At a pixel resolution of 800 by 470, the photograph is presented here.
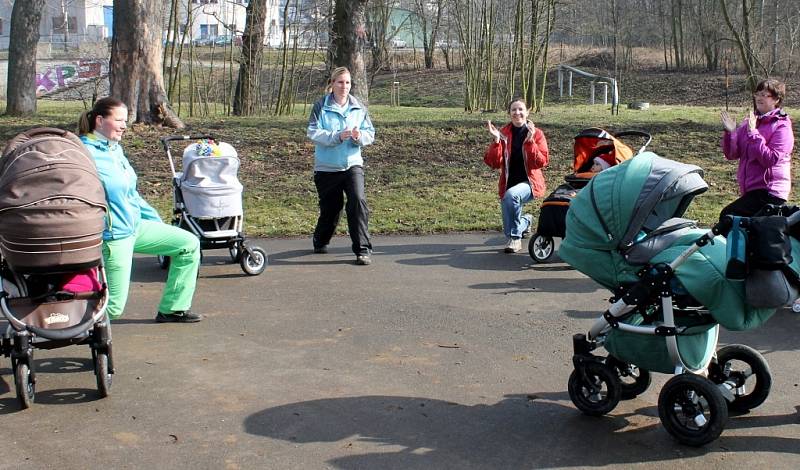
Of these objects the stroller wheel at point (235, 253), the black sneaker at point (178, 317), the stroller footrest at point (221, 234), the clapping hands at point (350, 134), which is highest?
the clapping hands at point (350, 134)

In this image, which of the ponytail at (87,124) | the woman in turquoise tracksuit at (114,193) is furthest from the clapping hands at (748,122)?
the ponytail at (87,124)

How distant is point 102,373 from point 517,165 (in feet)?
20.6

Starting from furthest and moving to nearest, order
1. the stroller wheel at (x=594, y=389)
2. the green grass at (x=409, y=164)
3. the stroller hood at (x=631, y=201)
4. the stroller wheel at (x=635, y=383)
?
1. the green grass at (x=409, y=164)
2. the stroller wheel at (x=635, y=383)
3. the stroller wheel at (x=594, y=389)
4. the stroller hood at (x=631, y=201)

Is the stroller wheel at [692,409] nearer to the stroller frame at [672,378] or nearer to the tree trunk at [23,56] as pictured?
the stroller frame at [672,378]

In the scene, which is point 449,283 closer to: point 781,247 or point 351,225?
point 351,225

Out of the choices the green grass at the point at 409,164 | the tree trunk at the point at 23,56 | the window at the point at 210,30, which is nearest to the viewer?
the green grass at the point at 409,164

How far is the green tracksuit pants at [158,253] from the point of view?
6.88 metres

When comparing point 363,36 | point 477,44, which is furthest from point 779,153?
point 477,44

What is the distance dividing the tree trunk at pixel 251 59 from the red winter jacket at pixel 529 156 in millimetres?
12665

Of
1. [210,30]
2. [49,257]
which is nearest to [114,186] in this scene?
[49,257]

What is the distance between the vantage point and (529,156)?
1103 cm

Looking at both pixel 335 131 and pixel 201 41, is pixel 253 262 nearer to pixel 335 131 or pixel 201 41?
pixel 335 131

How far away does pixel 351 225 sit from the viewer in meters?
10.5

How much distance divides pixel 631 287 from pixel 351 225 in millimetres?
5277
